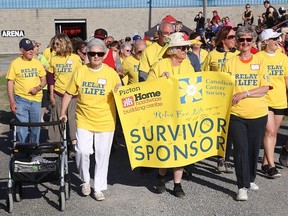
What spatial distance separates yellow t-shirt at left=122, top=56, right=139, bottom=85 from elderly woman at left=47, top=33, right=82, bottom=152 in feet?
2.60

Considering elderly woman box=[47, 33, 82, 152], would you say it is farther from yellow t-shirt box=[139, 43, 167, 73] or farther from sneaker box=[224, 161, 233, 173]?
sneaker box=[224, 161, 233, 173]

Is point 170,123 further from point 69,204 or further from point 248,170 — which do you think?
point 69,204

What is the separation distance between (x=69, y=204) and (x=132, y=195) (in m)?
0.82

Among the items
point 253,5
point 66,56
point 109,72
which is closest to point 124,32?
point 253,5

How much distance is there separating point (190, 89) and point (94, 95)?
1.14 meters

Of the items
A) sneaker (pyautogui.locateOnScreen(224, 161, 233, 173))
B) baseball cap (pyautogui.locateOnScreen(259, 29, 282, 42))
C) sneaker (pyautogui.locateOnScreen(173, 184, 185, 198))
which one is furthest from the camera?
sneaker (pyautogui.locateOnScreen(224, 161, 233, 173))

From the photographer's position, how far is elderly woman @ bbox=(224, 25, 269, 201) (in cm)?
586

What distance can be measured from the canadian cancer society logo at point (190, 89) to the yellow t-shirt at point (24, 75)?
280 centimetres

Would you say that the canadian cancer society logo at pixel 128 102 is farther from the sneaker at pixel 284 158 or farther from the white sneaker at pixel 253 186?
the sneaker at pixel 284 158

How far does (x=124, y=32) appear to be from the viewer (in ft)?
112

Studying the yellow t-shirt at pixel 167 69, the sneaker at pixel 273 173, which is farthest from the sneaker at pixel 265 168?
the yellow t-shirt at pixel 167 69

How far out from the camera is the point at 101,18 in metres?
34.1

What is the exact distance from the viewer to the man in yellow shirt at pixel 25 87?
760 cm

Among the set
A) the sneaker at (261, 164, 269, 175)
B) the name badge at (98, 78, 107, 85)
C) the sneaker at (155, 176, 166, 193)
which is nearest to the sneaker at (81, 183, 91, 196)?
the sneaker at (155, 176, 166, 193)
